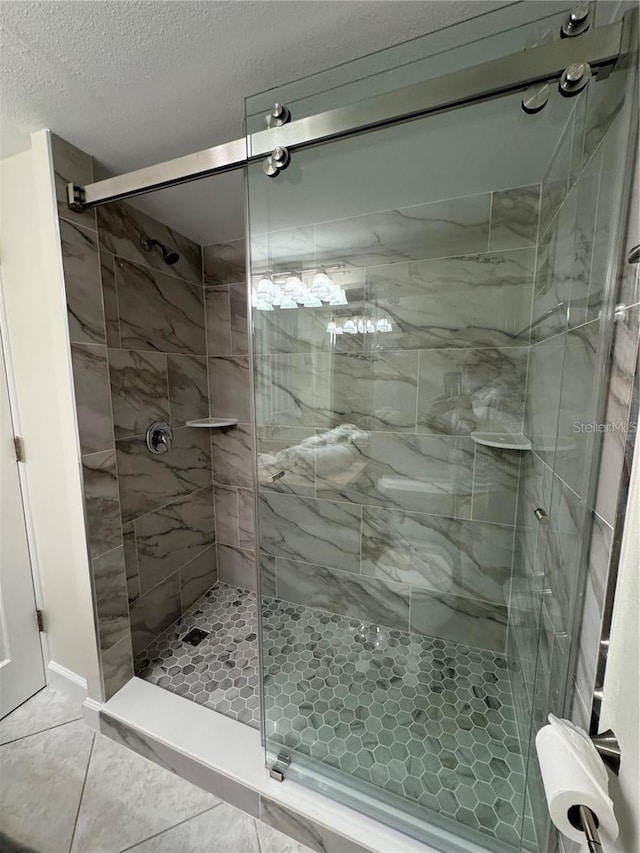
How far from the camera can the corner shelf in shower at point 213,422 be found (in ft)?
6.17

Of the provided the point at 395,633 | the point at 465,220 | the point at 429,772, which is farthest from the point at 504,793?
the point at 465,220

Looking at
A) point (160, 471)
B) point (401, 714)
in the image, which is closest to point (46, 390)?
point (160, 471)

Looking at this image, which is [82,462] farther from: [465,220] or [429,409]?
[465,220]

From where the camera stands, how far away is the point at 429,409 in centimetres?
153

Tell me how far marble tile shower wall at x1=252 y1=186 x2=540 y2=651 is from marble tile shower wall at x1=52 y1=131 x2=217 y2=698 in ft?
1.92

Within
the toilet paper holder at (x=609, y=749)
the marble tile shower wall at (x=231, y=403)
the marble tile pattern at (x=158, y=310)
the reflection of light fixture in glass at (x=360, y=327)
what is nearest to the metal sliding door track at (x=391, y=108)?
the marble tile pattern at (x=158, y=310)

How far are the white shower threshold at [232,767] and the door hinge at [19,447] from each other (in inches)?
40.4

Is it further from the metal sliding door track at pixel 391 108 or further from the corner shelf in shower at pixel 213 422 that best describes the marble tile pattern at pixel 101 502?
the metal sliding door track at pixel 391 108

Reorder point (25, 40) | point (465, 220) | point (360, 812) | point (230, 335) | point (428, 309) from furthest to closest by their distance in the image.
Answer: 1. point (230, 335)
2. point (428, 309)
3. point (465, 220)
4. point (360, 812)
5. point (25, 40)

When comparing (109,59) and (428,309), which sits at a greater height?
(109,59)

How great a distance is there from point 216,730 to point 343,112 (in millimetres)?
2033

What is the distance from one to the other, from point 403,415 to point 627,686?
1211 millimetres

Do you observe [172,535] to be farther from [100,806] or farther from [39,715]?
[100,806]

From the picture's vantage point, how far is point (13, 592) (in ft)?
4.62
